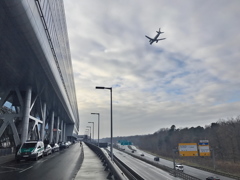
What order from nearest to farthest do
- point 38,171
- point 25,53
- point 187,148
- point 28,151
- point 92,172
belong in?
point 92,172 < point 38,171 < point 25,53 < point 28,151 < point 187,148

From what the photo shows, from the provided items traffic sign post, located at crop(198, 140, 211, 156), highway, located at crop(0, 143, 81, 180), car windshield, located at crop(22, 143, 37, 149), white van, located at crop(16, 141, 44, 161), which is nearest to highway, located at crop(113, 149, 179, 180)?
traffic sign post, located at crop(198, 140, 211, 156)

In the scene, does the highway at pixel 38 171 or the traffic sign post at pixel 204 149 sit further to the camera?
the traffic sign post at pixel 204 149

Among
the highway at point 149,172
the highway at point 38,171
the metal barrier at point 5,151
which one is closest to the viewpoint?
the highway at point 38,171

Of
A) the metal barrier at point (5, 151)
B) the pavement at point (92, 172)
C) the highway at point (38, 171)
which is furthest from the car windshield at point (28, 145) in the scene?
the pavement at point (92, 172)

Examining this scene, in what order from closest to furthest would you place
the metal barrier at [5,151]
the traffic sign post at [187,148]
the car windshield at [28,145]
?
the car windshield at [28,145] < the metal barrier at [5,151] < the traffic sign post at [187,148]

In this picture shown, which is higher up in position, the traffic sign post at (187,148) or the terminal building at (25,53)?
the terminal building at (25,53)

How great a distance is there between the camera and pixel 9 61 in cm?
2027

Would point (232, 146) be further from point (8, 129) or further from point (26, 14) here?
point (26, 14)

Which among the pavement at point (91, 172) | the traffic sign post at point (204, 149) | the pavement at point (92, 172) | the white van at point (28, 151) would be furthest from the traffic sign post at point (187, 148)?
the white van at point (28, 151)

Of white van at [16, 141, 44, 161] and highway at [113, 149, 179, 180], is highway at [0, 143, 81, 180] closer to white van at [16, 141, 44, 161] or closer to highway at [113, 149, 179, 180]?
white van at [16, 141, 44, 161]

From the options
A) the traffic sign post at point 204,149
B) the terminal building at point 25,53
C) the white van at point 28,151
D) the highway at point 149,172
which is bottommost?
the highway at point 149,172

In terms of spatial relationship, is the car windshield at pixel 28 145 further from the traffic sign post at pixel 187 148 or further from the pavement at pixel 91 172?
the traffic sign post at pixel 187 148

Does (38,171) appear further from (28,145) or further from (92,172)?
(28,145)

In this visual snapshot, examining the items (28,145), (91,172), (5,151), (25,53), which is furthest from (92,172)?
(5,151)
